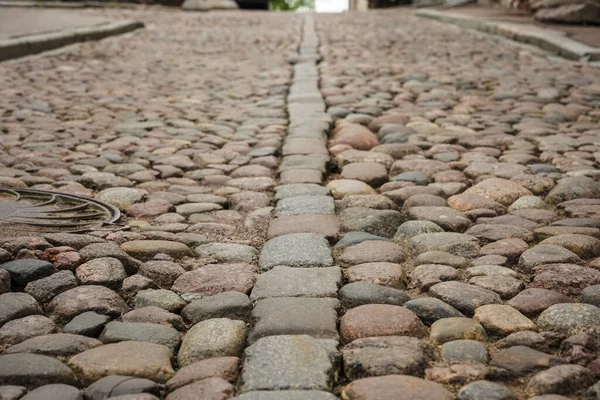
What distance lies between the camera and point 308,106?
5172 mm

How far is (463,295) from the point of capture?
A: 2.03 meters

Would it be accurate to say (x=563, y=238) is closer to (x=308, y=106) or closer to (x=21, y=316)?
(x=21, y=316)

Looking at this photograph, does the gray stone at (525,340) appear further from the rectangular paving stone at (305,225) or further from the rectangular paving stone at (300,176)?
the rectangular paving stone at (300,176)

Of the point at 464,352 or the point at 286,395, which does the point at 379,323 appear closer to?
the point at 464,352

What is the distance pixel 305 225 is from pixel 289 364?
1.09m

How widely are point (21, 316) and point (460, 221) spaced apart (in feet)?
5.29

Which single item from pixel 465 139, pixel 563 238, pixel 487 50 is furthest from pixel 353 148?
pixel 487 50

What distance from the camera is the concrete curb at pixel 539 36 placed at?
24.8ft

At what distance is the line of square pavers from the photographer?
5.28 ft

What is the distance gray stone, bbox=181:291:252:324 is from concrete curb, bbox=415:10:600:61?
6.42 metres

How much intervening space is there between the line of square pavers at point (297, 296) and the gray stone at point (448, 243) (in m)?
0.32

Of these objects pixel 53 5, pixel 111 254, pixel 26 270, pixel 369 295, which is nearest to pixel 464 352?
pixel 369 295

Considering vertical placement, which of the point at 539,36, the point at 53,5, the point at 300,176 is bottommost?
the point at 300,176

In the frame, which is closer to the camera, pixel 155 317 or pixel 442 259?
pixel 155 317
